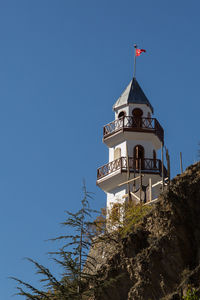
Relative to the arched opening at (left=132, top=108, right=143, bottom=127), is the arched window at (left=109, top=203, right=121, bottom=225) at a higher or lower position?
lower

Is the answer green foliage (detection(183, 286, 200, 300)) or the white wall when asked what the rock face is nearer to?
green foliage (detection(183, 286, 200, 300))

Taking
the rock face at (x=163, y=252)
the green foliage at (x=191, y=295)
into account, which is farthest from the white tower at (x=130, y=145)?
the green foliage at (x=191, y=295)

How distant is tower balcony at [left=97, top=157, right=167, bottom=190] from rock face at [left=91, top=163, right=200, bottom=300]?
658 inches

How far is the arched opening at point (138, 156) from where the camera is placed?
44.0 m

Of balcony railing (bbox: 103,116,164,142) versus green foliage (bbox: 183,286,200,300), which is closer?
green foliage (bbox: 183,286,200,300)

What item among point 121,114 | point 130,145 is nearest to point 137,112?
point 121,114

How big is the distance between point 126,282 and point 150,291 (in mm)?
1392

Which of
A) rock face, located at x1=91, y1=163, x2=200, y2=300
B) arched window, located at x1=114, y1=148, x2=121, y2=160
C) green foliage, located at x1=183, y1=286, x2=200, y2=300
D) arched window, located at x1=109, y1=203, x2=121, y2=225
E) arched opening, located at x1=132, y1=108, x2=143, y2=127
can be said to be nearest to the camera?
green foliage, located at x1=183, y1=286, x2=200, y2=300

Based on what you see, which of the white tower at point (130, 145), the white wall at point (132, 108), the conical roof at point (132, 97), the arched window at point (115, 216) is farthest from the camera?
the conical roof at point (132, 97)

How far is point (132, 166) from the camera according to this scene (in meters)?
43.8

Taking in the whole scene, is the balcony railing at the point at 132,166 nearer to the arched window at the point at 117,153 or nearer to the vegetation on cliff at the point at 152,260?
the arched window at the point at 117,153

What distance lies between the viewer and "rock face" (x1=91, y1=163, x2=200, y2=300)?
2372 cm

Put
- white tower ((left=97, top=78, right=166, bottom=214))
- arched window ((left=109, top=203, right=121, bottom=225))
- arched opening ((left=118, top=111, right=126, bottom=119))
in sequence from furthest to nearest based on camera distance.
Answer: arched opening ((left=118, top=111, right=126, bottom=119)) < white tower ((left=97, top=78, right=166, bottom=214)) < arched window ((left=109, top=203, right=121, bottom=225))

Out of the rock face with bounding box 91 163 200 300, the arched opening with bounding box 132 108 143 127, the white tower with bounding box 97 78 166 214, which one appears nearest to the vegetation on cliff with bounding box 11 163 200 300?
the rock face with bounding box 91 163 200 300
